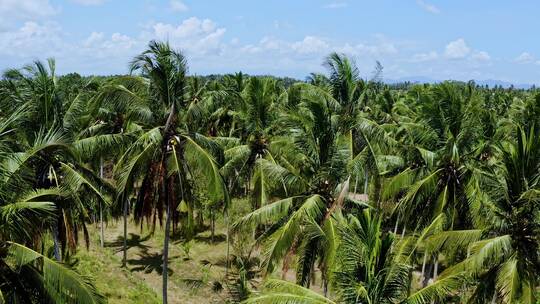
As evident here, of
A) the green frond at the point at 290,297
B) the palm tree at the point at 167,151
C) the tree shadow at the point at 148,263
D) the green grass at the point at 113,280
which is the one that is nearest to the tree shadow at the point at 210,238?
the tree shadow at the point at 148,263

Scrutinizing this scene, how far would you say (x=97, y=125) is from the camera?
30.7m

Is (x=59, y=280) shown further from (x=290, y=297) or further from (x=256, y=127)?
(x=256, y=127)

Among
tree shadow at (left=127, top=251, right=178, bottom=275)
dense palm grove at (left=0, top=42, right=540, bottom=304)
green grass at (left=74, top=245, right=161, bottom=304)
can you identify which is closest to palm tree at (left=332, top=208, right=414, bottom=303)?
dense palm grove at (left=0, top=42, right=540, bottom=304)

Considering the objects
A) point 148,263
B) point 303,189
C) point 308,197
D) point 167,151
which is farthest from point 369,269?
point 148,263

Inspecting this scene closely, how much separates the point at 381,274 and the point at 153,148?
9.01m

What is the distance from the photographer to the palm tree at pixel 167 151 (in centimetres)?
1496

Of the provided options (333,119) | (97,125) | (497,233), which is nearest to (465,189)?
(497,233)

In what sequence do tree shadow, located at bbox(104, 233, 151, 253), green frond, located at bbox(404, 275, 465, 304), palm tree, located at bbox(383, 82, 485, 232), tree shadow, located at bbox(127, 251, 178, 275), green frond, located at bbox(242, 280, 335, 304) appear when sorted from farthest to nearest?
tree shadow, located at bbox(104, 233, 151, 253)
tree shadow, located at bbox(127, 251, 178, 275)
palm tree, located at bbox(383, 82, 485, 232)
green frond, located at bbox(242, 280, 335, 304)
green frond, located at bbox(404, 275, 465, 304)

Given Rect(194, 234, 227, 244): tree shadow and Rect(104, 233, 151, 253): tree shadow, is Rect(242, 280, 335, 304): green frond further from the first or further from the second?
Rect(194, 234, 227, 244): tree shadow

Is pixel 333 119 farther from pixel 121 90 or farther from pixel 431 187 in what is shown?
pixel 121 90

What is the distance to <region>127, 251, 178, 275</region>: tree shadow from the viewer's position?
28062mm

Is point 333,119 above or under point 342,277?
above

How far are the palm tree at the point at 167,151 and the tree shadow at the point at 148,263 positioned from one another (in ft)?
42.4

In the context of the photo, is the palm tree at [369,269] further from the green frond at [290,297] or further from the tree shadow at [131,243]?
the tree shadow at [131,243]
